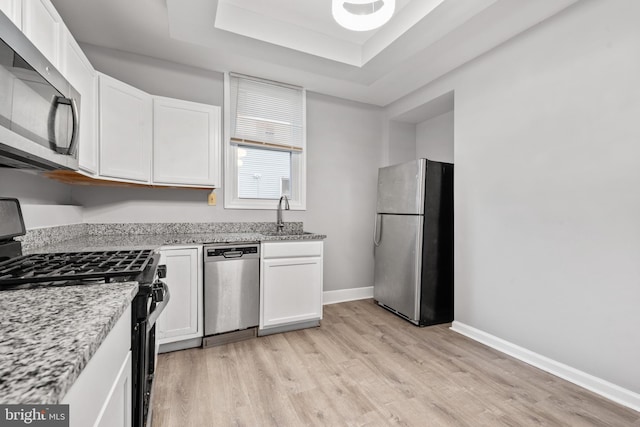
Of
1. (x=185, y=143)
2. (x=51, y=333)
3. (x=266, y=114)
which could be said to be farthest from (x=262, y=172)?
(x=51, y=333)

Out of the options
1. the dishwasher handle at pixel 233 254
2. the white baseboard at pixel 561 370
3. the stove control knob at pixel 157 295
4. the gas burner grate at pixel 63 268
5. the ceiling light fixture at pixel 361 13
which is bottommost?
the white baseboard at pixel 561 370

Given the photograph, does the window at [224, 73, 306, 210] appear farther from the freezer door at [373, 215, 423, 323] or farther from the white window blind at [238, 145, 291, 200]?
the freezer door at [373, 215, 423, 323]

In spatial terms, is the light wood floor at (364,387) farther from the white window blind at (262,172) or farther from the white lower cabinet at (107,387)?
the white window blind at (262,172)

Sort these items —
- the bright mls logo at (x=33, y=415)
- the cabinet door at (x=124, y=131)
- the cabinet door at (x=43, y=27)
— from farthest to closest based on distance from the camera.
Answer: the cabinet door at (x=124, y=131), the cabinet door at (x=43, y=27), the bright mls logo at (x=33, y=415)

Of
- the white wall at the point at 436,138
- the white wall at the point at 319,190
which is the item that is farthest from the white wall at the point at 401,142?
the white wall at the point at 319,190

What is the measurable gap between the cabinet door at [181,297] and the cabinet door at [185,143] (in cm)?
70

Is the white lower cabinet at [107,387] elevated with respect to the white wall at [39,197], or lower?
lower

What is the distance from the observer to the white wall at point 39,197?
5.30 feet

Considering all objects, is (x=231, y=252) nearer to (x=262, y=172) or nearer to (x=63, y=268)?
(x=262, y=172)

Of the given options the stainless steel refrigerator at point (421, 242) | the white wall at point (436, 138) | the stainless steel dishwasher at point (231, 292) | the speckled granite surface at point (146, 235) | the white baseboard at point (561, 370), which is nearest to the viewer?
the white baseboard at point (561, 370)

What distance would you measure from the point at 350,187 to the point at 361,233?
0.63 meters

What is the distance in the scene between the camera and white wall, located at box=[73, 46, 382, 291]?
264 centimetres

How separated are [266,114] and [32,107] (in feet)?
7.76

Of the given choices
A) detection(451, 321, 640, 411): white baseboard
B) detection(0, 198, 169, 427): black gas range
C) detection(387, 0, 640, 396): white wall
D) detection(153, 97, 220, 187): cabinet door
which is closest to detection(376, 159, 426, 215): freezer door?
detection(387, 0, 640, 396): white wall
